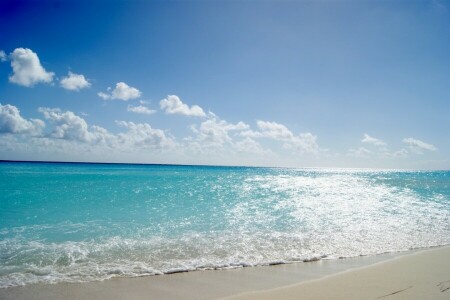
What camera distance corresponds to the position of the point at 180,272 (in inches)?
262

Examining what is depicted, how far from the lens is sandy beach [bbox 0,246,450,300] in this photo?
5273 mm

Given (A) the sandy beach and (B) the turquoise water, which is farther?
(B) the turquoise water

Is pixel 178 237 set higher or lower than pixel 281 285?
lower

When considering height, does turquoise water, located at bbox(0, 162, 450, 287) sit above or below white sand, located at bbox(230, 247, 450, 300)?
below

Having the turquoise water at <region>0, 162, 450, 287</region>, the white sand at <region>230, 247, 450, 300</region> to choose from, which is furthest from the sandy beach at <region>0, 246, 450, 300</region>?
the turquoise water at <region>0, 162, 450, 287</region>

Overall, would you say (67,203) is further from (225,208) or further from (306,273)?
(306,273)

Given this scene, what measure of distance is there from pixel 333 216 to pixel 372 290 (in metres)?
9.74

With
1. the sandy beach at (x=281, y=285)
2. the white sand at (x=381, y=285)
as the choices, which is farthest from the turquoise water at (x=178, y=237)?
the white sand at (x=381, y=285)

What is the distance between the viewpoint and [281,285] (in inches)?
230

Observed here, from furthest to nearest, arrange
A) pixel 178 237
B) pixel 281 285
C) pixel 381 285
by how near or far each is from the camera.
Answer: pixel 178 237 < pixel 281 285 < pixel 381 285

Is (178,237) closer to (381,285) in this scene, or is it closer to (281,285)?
(281,285)

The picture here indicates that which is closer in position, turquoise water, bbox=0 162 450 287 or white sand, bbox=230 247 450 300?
Answer: white sand, bbox=230 247 450 300

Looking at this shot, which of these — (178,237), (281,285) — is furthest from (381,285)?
(178,237)

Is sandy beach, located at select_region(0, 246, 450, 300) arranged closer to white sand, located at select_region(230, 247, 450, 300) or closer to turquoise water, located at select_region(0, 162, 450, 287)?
white sand, located at select_region(230, 247, 450, 300)
